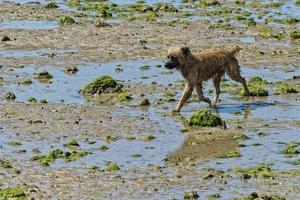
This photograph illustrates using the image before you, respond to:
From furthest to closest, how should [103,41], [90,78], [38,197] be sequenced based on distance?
[103,41], [90,78], [38,197]

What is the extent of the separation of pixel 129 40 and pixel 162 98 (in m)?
8.02

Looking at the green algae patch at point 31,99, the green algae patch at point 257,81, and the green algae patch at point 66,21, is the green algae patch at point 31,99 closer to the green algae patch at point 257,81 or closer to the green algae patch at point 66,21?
the green algae patch at point 257,81

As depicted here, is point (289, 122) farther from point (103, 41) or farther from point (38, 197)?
point (103, 41)

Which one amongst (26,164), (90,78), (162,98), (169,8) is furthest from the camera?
(169,8)

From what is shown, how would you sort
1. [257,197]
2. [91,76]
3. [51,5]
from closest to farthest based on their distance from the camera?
[257,197], [91,76], [51,5]

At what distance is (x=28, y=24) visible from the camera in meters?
34.9

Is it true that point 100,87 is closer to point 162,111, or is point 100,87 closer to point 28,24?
point 162,111

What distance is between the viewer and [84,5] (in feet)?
129

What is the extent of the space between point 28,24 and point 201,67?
42.3 ft

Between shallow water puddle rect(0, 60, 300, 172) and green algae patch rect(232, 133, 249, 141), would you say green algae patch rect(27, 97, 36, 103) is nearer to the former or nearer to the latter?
shallow water puddle rect(0, 60, 300, 172)

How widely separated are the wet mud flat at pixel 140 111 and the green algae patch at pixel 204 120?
136mm

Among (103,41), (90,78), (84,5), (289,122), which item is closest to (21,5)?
(84,5)

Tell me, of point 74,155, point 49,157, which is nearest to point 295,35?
point 74,155

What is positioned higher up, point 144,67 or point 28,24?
point 144,67
